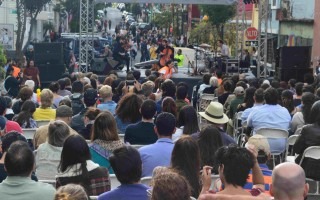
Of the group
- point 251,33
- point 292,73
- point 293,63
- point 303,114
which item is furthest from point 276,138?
point 251,33

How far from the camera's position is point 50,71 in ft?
101

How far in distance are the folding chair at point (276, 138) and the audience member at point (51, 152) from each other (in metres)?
4.12

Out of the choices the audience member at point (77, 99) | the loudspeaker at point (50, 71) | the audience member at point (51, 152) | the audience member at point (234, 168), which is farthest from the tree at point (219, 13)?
the audience member at point (234, 168)

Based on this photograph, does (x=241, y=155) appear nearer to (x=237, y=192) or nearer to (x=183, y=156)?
(x=237, y=192)

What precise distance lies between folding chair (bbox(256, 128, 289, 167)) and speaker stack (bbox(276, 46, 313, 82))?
1613 centimetres

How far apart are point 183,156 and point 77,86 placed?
831 cm

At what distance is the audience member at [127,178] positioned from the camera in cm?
622

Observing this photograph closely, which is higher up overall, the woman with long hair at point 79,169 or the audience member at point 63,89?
the woman with long hair at point 79,169

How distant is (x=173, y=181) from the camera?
533 centimetres

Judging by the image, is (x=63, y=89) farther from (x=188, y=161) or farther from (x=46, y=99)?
(x=188, y=161)

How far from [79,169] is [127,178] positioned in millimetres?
955

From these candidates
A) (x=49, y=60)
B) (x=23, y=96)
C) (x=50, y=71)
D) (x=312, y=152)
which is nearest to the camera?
(x=312, y=152)

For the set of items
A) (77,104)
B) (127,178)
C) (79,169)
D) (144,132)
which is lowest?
(77,104)

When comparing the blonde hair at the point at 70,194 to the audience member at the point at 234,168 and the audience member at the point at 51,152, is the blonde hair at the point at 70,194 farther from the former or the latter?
the audience member at the point at 51,152
